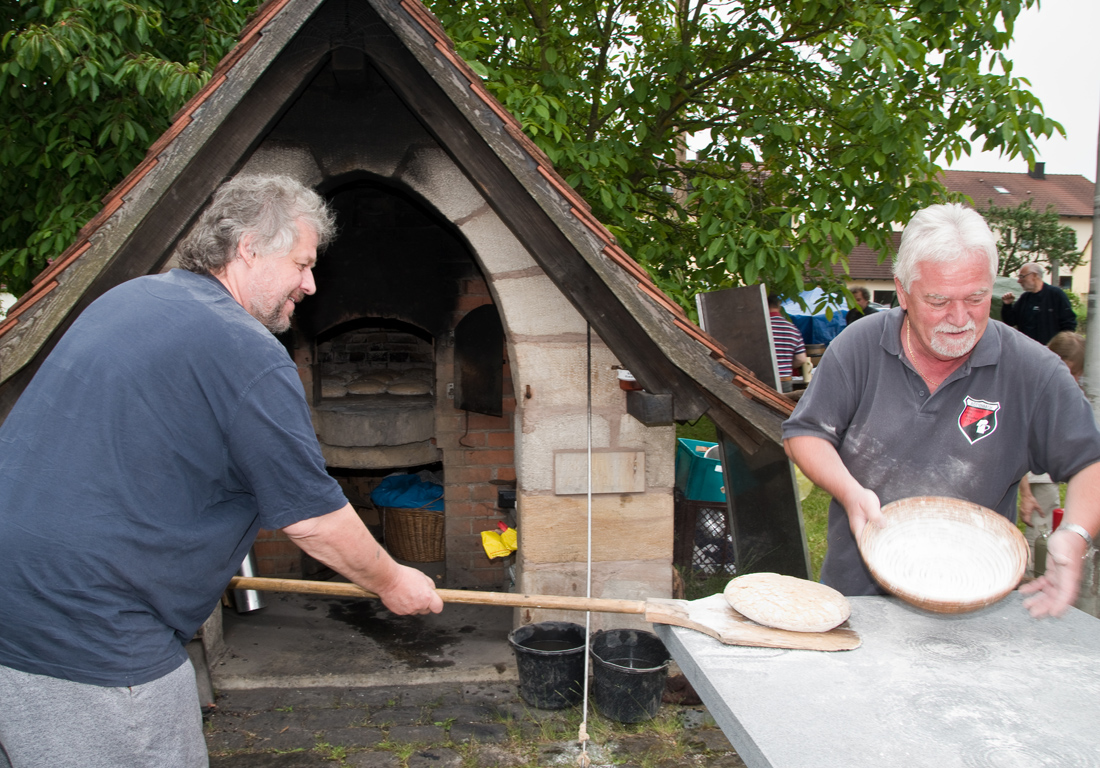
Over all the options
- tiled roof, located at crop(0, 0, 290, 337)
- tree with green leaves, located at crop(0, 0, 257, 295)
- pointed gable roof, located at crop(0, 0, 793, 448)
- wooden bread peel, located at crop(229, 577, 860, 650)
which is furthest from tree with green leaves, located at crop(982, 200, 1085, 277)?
wooden bread peel, located at crop(229, 577, 860, 650)

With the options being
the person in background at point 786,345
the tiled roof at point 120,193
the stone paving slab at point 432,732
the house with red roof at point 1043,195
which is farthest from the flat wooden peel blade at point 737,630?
the house with red roof at point 1043,195

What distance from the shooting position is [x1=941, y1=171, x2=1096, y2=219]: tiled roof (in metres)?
36.4

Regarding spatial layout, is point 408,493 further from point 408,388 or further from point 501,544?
point 501,544

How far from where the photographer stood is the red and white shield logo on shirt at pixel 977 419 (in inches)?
86.3

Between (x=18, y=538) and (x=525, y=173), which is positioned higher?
(x=525, y=173)

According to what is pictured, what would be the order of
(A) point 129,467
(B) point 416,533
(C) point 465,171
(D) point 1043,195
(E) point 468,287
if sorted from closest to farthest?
→ (A) point 129,467 → (C) point 465,171 → (E) point 468,287 → (B) point 416,533 → (D) point 1043,195

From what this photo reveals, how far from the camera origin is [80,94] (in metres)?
4.60

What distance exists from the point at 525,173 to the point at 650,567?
193cm

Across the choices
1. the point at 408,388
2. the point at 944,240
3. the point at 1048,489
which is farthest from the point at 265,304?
the point at 1048,489

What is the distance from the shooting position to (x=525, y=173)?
3.18 metres

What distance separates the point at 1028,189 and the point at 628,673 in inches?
1663

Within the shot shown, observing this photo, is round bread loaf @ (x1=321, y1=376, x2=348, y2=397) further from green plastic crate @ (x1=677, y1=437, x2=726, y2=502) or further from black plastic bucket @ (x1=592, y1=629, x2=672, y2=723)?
black plastic bucket @ (x1=592, y1=629, x2=672, y2=723)

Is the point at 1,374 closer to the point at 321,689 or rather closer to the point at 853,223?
the point at 321,689

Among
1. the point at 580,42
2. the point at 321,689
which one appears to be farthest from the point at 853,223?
the point at 321,689
